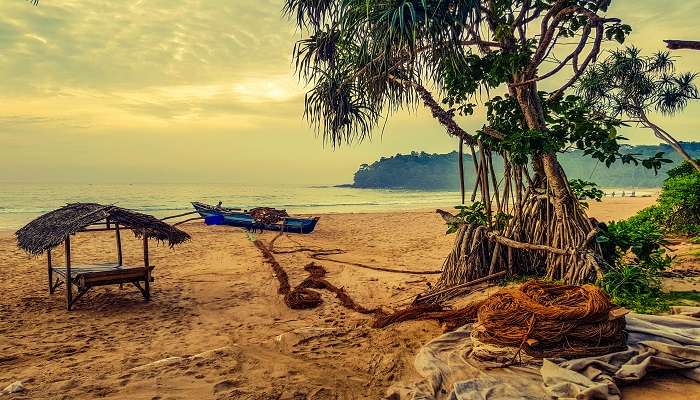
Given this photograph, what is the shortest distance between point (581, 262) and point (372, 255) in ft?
25.0

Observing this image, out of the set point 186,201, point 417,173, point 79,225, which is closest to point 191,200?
point 186,201

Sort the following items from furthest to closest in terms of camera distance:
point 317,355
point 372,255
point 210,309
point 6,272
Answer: point 372,255 < point 6,272 < point 210,309 < point 317,355

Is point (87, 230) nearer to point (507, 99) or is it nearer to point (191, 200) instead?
point (507, 99)

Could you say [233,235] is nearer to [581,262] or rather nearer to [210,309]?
[210,309]

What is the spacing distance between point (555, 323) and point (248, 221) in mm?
16442

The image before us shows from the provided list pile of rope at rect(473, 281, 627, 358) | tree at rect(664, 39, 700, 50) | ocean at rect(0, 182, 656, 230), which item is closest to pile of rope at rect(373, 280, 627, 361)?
pile of rope at rect(473, 281, 627, 358)

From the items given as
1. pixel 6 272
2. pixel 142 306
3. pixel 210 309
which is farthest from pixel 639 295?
pixel 6 272

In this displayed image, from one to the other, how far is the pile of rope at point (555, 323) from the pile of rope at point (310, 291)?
2.77 m

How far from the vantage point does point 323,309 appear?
7484 millimetres

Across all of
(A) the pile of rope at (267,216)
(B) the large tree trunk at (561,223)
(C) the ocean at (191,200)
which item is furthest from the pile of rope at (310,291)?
(C) the ocean at (191,200)

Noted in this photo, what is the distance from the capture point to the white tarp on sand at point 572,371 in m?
3.53

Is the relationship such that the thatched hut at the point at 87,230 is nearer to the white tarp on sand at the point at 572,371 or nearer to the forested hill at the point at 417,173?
the white tarp on sand at the point at 572,371

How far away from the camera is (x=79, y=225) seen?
723 cm

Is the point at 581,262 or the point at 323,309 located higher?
the point at 581,262
